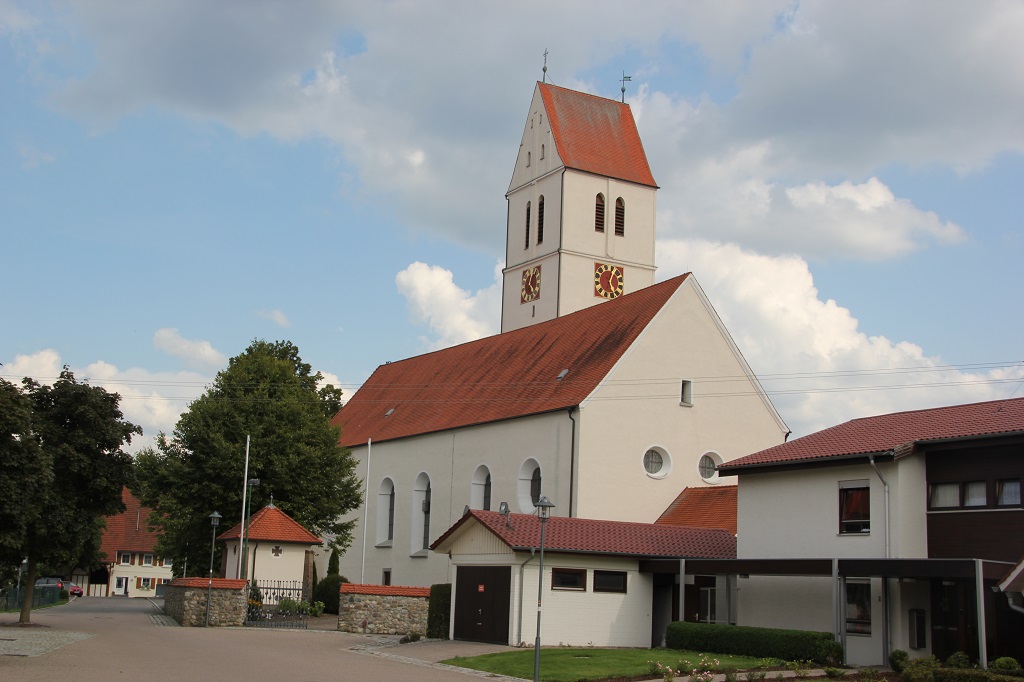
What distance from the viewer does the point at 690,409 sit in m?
39.9

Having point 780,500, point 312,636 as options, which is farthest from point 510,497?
point 780,500

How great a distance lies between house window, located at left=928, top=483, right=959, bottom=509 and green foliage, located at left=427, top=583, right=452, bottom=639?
13711 mm

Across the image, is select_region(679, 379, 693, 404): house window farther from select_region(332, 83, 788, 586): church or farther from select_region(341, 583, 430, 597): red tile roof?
select_region(341, 583, 430, 597): red tile roof

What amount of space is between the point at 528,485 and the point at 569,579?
10.7m

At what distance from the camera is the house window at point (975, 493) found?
25.8 metres

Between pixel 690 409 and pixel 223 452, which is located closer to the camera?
pixel 690 409

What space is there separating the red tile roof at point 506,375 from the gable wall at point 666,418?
0.78m

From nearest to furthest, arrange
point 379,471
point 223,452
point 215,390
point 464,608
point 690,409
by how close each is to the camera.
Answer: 1. point 464,608
2. point 690,409
3. point 223,452
4. point 215,390
5. point 379,471

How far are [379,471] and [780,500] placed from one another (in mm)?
25922

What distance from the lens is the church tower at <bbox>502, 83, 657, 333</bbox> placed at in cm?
5641

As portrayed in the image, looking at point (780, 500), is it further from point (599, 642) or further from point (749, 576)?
point (599, 642)

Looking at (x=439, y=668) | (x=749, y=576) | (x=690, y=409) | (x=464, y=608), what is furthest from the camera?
(x=690, y=409)

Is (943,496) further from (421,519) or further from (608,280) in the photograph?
(608,280)

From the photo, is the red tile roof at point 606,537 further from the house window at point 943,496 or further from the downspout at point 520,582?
the house window at point 943,496
